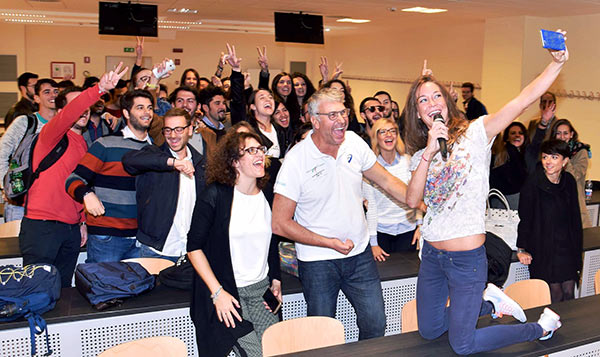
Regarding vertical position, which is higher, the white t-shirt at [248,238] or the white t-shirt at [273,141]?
the white t-shirt at [273,141]

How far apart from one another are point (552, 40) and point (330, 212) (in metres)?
1.41

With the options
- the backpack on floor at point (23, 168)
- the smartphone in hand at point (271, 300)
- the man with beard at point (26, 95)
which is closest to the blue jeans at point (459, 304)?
the smartphone in hand at point (271, 300)

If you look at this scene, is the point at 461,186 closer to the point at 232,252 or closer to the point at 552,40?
the point at 552,40

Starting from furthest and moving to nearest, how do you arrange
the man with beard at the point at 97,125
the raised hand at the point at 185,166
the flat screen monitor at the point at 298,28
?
the flat screen monitor at the point at 298,28 < the man with beard at the point at 97,125 < the raised hand at the point at 185,166

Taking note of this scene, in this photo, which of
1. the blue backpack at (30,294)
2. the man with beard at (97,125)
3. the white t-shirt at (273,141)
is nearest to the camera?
the blue backpack at (30,294)

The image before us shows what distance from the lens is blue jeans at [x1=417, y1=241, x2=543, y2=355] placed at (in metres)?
2.46

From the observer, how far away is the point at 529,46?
10109mm

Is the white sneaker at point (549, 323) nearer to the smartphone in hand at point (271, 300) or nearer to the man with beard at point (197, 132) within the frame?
the smartphone in hand at point (271, 300)

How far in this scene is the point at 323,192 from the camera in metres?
3.05

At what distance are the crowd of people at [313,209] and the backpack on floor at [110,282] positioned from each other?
318mm

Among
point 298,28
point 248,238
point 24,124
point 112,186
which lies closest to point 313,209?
point 248,238

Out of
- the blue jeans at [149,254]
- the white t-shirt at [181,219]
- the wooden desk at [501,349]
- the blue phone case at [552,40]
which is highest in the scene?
the blue phone case at [552,40]

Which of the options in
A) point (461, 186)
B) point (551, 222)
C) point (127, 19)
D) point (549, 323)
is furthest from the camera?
point (127, 19)

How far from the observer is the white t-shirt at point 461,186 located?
2.37 meters
